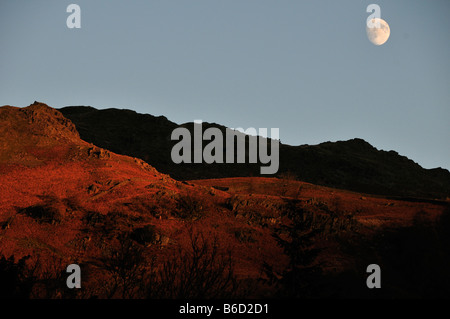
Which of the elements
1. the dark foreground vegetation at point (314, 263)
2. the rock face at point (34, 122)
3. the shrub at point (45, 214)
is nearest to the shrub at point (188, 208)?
the dark foreground vegetation at point (314, 263)

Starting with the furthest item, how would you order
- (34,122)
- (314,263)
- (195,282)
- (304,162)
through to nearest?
1. (304,162)
2. (34,122)
3. (314,263)
4. (195,282)

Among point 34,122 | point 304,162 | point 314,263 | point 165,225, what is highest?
point 304,162

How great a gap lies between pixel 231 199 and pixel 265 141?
6308 centimetres

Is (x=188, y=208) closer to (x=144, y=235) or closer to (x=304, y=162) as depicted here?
(x=144, y=235)

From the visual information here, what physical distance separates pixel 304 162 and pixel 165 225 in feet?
185

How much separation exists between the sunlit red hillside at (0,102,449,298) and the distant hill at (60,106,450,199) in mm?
29722

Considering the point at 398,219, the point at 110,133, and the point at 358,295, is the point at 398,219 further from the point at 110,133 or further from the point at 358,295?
the point at 110,133

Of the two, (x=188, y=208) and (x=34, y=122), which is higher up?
(x=34, y=122)

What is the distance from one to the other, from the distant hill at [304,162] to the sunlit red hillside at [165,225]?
97.5ft

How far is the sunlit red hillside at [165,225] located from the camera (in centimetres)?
1655

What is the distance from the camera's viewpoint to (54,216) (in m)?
22.2

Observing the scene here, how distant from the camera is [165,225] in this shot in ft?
78.3

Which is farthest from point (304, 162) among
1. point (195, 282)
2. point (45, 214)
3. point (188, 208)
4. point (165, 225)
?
point (195, 282)
